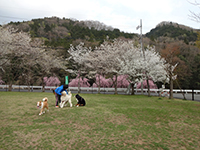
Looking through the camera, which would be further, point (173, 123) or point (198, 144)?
point (173, 123)

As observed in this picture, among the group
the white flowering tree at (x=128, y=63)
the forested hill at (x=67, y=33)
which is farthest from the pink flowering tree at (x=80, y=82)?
the white flowering tree at (x=128, y=63)

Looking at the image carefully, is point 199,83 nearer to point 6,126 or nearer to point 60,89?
point 60,89

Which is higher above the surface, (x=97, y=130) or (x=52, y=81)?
(x=52, y=81)

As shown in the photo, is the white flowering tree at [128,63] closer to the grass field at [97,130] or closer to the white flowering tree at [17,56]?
the white flowering tree at [17,56]

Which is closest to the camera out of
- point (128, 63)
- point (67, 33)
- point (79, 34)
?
point (128, 63)

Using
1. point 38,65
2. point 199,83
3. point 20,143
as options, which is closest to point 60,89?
point 20,143

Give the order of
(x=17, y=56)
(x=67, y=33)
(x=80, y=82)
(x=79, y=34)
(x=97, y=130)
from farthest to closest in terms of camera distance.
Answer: (x=67, y=33) → (x=79, y=34) → (x=80, y=82) → (x=17, y=56) → (x=97, y=130)

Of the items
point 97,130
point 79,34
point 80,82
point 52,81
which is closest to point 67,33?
point 79,34

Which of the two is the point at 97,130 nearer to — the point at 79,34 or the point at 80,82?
the point at 80,82

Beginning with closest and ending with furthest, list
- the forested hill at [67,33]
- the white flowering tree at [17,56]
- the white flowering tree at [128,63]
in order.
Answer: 1. the white flowering tree at [128,63]
2. the white flowering tree at [17,56]
3. the forested hill at [67,33]

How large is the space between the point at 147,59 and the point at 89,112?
15484 mm

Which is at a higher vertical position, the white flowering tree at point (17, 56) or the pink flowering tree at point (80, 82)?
the white flowering tree at point (17, 56)

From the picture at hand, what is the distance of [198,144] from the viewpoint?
18.2 feet

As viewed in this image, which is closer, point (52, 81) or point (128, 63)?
point (128, 63)
